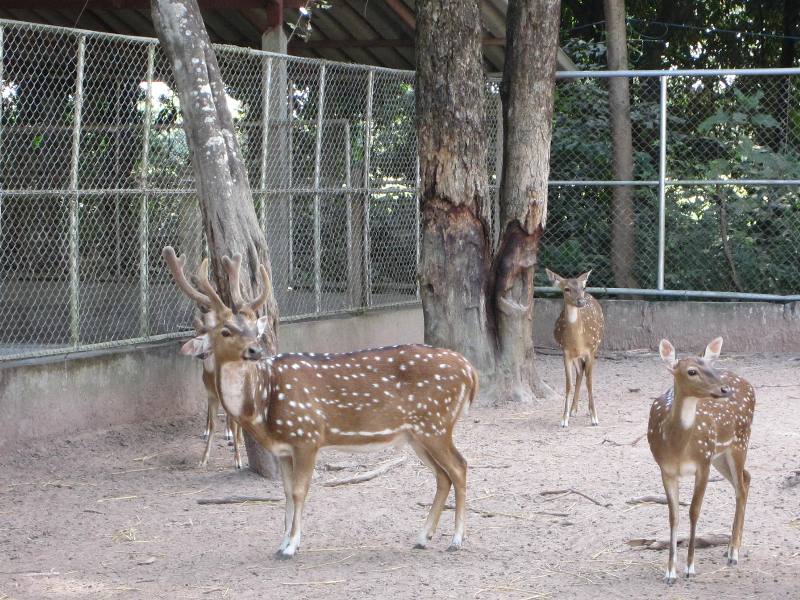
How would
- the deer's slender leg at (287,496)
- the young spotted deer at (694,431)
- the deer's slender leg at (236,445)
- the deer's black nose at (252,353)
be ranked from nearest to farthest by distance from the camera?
the young spotted deer at (694,431) → the deer's black nose at (252,353) → the deer's slender leg at (287,496) → the deer's slender leg at (236,445)

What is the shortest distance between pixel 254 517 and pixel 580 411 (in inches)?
149

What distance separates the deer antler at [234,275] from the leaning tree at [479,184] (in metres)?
3.08

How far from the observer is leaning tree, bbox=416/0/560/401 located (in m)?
9.37

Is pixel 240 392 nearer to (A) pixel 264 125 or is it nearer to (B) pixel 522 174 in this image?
(A) pixel 264 125

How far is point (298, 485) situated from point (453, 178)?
4186 mm

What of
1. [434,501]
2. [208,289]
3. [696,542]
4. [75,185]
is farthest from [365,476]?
[75,185]

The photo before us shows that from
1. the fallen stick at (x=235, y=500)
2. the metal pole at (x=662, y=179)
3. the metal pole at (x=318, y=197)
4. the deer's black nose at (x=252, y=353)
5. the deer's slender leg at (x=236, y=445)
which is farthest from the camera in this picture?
the metal pole at (x=662, y=179)

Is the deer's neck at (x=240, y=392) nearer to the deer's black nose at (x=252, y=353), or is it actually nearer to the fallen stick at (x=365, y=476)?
the deer's black nose at (x=252, y=353)

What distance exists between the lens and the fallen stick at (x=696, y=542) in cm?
577

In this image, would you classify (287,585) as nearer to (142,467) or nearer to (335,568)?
(335,568)

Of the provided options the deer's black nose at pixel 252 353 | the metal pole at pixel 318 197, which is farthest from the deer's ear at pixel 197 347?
the metal pole at pixel 318 197

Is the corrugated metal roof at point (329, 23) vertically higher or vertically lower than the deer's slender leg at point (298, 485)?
higher

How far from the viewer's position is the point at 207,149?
7.16 meters

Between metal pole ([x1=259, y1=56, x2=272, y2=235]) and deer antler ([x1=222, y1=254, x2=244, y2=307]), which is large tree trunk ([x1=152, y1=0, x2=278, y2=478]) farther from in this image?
metal pole ([x1=259, y1=56, x2=272, y2=235])
